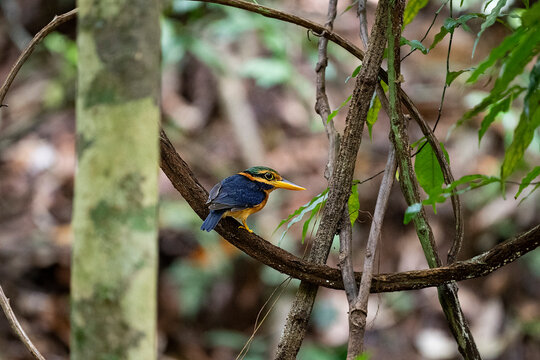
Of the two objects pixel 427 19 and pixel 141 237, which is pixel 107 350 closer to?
pixel 141 237

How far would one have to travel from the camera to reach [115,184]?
94cm

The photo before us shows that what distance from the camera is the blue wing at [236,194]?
2344mm

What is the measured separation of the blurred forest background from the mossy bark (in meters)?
4.45

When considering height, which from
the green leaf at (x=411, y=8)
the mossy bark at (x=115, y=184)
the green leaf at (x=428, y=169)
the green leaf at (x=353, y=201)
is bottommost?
the mossy bark at (x=115, y=184)

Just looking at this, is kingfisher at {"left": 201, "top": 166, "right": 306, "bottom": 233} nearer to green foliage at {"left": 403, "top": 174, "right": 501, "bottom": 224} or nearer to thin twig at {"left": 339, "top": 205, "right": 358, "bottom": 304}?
thin twig at {"left": 339, "top": 205, "right": 358, "bottom": 304}

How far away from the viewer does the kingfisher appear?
231 centimetres

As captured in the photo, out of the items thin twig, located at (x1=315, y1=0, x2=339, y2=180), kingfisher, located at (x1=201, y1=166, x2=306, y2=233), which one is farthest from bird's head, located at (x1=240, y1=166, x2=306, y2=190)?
thin twig, located at (x1=315, y1=0, x2=339, y2=180)

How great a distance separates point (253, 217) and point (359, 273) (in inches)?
179

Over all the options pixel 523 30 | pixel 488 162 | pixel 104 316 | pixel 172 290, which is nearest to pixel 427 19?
pixel 488 162

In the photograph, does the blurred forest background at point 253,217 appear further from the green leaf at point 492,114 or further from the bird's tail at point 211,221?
the green leaf at point 492,114

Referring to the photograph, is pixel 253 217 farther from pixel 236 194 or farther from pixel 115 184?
pixel 115 184

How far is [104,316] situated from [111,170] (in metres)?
0.22

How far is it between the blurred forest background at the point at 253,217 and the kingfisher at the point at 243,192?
266cm

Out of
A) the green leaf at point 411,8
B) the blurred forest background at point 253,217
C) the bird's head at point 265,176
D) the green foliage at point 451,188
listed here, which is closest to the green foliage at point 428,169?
the green leaf at point 411,8
